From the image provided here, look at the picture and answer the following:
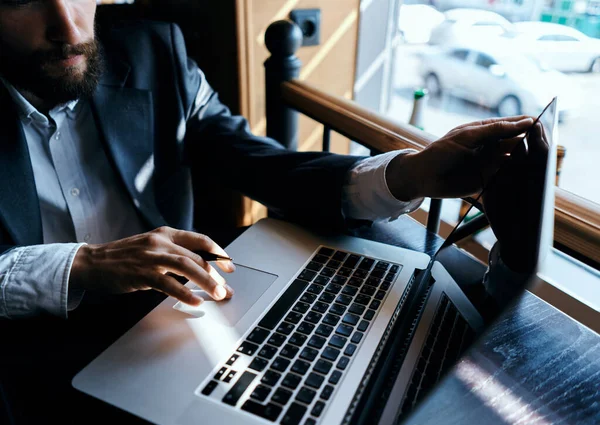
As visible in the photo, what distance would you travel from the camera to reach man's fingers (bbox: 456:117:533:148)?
0.60 metres

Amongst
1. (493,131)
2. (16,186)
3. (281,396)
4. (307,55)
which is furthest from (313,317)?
(307,55)

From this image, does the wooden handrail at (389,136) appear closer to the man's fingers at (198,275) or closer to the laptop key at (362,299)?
the laptop key at (362,299)

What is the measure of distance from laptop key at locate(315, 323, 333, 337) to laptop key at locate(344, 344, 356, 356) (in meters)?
0.03

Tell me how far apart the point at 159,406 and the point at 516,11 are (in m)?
1.35

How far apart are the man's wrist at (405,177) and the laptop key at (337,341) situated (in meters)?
0.27

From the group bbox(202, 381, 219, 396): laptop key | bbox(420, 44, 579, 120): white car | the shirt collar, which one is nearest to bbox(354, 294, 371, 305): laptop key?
bbox(202, 381, 219, 396): laptop key

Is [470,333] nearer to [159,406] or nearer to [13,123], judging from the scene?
[159,406]

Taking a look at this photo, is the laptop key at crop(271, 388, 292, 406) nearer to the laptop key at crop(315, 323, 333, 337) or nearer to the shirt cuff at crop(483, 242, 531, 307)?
the laptop key at crop(315, 323, 333, 337)

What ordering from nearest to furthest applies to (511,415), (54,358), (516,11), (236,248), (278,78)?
1. (511,415)
2. (54,358)
3. (236,248)
4. (278,78)
5. (516,11)

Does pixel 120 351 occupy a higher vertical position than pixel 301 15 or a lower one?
lower

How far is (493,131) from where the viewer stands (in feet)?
2.04

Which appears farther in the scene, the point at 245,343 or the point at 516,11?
the point at 516,11

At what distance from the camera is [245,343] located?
51 cm

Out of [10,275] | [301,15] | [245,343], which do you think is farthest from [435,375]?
[301,15]
